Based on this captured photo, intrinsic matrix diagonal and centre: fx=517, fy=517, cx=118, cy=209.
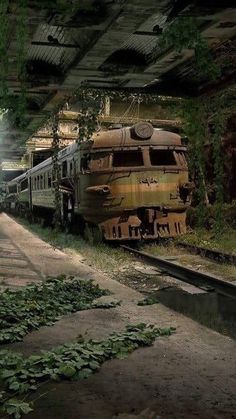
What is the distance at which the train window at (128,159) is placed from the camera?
14.2 metres

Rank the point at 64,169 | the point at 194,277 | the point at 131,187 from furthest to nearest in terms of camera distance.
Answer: the point at 64,169
the point at 131,187
the point at 194,277

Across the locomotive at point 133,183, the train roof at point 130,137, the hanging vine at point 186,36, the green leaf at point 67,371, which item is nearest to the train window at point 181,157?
the locomotive at point 133,183

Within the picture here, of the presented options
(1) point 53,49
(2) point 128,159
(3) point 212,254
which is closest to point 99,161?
(2) point 128,159

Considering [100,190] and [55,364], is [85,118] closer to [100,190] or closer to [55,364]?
[100,190]

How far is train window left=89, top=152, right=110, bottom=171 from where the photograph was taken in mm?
13844

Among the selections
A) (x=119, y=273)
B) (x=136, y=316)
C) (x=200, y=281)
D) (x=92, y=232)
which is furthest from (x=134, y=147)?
(x=136, y=316)

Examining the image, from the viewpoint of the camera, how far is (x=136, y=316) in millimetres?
6438

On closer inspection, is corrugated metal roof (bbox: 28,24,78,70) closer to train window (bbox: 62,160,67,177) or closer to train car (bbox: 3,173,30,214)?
train window (bbox: 62,160,67,177)

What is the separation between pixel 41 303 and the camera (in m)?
6.80

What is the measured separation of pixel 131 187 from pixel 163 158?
1.60 m

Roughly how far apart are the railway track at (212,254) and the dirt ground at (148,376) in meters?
4.33

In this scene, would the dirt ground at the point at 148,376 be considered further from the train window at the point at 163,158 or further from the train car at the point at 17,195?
the train car at the point at 17,195

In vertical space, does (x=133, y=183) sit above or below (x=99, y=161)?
below

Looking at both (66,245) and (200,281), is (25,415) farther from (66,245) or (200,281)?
(66,245)
